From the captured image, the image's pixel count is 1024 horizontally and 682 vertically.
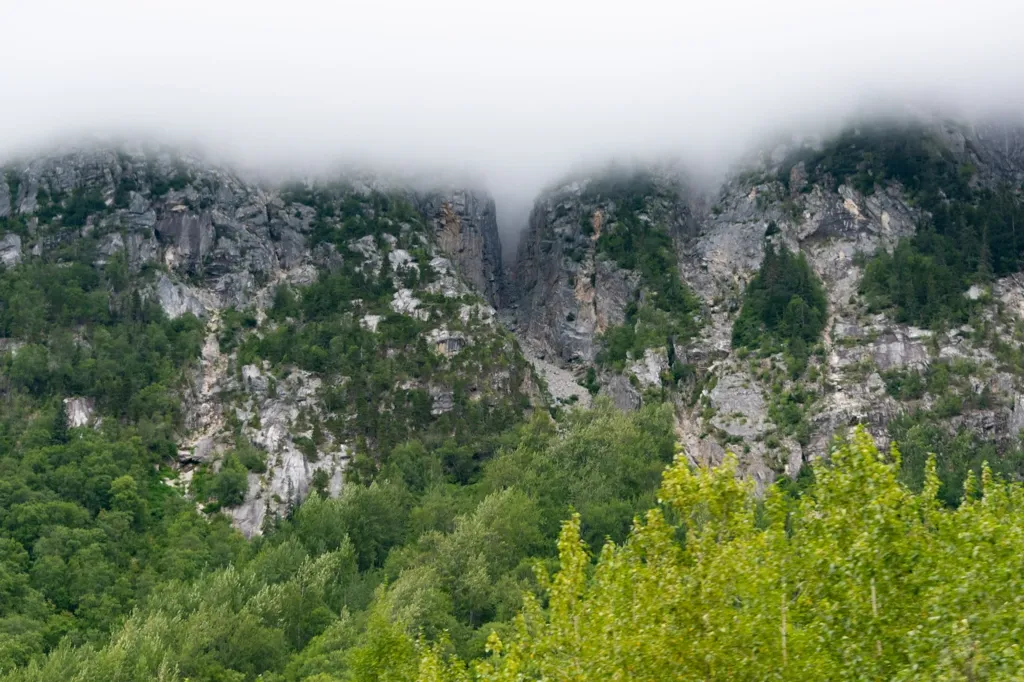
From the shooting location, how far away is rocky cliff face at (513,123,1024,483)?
383 ft

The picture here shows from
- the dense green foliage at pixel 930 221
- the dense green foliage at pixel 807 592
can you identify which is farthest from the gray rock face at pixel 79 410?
the dense green foliage at pixel 930 221

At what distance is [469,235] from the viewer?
178625 mm

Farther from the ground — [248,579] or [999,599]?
[999,599]

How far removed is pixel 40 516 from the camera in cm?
9419

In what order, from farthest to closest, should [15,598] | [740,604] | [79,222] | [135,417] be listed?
[79,222] < [135,417] < [15,598] < [740,604]

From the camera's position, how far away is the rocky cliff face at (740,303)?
11662 centimetres

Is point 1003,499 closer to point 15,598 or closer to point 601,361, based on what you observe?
point 15,598

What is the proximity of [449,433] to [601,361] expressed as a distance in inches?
1309

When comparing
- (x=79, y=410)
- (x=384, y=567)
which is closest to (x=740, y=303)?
(x=384, y=567)

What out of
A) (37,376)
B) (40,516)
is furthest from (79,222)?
(40,516)

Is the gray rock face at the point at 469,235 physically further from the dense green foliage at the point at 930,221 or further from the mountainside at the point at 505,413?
the dense green foliage at the point at 930,221

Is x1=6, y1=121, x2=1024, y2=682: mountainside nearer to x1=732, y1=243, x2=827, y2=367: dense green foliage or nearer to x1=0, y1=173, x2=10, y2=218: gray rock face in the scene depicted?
x1=0, y1=173, x2=10, y2=218: gray rock face

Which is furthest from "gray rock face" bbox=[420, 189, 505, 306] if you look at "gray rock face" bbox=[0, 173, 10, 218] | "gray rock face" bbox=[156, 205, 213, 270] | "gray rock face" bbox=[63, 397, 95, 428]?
"gray rock face" bbox=[63, 397, 95, 428]

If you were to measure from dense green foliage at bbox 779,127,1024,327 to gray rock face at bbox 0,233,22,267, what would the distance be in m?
123
